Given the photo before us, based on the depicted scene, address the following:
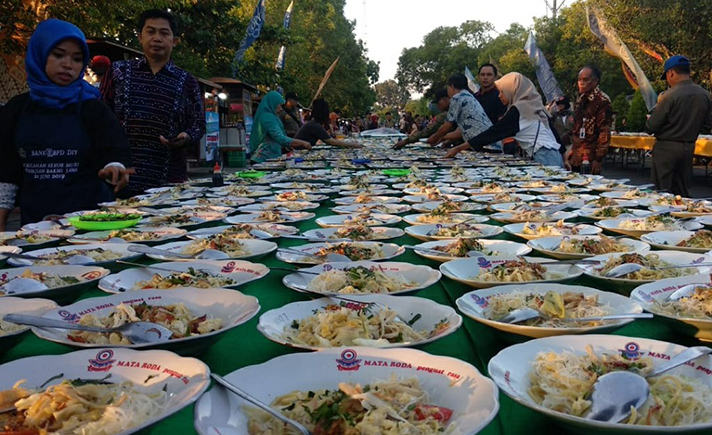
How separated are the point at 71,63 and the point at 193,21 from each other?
1173 centimetres

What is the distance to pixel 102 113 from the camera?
358cm

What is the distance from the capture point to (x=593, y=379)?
3.45ft

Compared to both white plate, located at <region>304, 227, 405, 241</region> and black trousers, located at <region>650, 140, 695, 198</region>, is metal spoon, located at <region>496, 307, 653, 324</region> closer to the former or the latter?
white plate, located at <region>304, 227, 405, 241</region>

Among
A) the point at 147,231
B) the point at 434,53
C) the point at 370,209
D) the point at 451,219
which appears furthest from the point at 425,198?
the point at 434,53

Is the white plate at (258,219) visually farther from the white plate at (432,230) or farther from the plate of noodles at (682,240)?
the plate of noodles at (682,240)

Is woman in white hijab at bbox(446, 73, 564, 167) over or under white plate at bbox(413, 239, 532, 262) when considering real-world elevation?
over

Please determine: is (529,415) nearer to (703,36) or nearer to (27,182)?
(27,182)

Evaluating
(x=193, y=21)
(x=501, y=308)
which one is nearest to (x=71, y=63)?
(x=501, y=308)

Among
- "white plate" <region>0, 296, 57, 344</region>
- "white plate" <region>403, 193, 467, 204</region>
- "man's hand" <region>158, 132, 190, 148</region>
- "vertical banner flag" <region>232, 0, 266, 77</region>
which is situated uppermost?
"vertical banner flag" <region>232, 0, 266, 77</region>

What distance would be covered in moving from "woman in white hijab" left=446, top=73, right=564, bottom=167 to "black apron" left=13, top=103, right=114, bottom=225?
178 inches

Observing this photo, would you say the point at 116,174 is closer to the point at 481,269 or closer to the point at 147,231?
the point at 147,231

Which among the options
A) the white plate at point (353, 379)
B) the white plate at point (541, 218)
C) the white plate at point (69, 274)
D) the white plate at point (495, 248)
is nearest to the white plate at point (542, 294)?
the white plate at point (353, 379)

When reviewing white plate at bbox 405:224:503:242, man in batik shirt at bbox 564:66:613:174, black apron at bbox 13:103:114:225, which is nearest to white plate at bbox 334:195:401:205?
white plate at bbox 405:224:503:242

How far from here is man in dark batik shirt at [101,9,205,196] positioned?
172 inches
